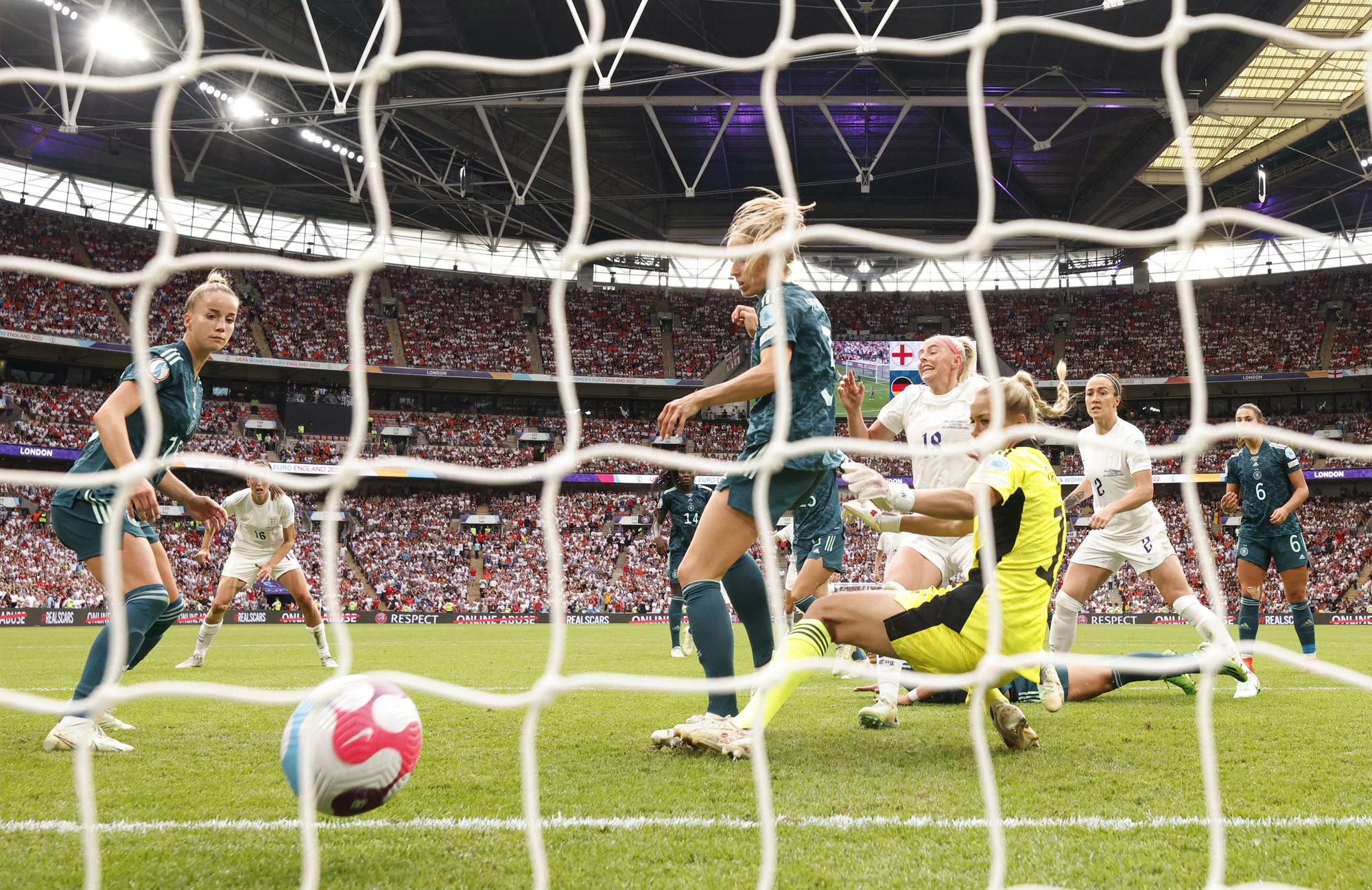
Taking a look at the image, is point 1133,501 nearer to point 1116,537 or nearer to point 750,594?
point 1116,537

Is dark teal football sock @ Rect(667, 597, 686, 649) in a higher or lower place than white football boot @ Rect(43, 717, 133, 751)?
lower

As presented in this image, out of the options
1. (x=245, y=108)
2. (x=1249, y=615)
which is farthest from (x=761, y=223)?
(x=245, y=108)

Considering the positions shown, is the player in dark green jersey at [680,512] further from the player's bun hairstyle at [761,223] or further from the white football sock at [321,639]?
the player's bun hairstyle at [761,223]

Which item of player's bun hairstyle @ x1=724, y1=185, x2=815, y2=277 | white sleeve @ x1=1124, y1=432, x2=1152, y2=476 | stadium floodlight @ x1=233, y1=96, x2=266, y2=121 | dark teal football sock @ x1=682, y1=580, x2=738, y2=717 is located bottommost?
dark teal football sock @ x1=682, y1=580, x2=738, y2=717

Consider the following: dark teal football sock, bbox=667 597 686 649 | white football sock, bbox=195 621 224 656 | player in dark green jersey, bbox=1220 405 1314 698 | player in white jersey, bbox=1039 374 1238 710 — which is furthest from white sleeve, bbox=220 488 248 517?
player in dark green jersey, bbox=1220 405 1314 698

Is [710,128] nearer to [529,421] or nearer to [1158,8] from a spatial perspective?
[1158,8]

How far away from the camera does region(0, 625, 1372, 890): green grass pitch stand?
225cm

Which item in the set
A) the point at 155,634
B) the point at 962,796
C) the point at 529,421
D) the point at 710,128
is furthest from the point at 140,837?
the point at 529,421

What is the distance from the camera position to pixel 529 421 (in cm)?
3531

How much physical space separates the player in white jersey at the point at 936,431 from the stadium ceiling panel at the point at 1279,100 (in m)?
17.9

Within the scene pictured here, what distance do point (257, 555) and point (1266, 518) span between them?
8326mm

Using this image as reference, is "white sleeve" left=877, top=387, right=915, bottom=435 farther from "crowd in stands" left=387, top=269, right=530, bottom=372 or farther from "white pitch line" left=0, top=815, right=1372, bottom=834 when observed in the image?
"crowd in stands" left=387, top=269, right=530, bottom=372

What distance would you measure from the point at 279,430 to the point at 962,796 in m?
32.3

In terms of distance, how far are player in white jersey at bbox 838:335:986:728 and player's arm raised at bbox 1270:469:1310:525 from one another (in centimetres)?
294
